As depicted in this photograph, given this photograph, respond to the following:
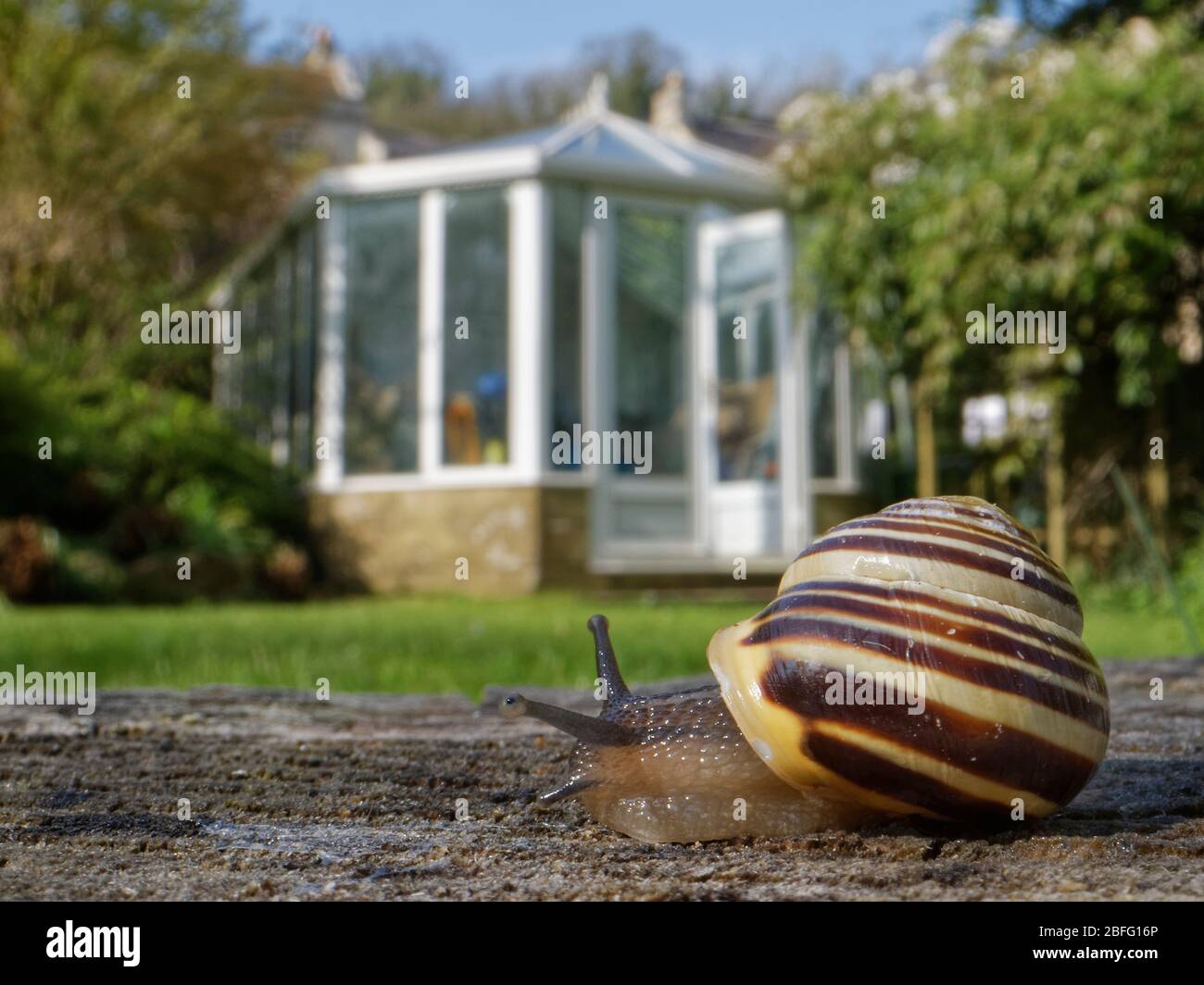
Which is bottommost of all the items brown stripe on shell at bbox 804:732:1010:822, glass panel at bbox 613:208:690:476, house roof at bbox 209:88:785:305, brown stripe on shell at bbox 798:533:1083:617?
brown stripe on shell at bbox 804:732:1010:822

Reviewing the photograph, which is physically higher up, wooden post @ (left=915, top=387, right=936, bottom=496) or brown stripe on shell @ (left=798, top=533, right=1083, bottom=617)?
wooden post @ (left=915, top=387, right=936, bottom=496)

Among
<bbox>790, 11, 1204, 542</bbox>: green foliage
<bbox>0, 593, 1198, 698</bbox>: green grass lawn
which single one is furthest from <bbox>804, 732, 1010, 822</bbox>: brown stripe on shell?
<bbox>790, 11, 1204, 542</bbox>: green foliage

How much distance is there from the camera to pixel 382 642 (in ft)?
19.8

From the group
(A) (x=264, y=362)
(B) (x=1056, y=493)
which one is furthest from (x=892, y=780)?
(A) (x=264, y=362)

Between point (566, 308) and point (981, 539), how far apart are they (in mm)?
9343

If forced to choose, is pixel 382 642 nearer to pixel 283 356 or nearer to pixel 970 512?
pixel 970 512

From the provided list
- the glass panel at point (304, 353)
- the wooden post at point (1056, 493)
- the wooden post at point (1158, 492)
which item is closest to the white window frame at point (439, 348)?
the glass panel at point (304, 353)

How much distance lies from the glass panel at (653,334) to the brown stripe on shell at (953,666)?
9.30 m

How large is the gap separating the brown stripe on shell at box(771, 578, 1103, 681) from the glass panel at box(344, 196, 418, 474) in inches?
380

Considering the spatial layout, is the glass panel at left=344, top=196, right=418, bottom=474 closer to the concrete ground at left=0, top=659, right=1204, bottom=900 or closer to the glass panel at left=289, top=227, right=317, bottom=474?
the glass panel at left=289, top=227, right=317, bottom=474

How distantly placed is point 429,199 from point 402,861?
10182 mm

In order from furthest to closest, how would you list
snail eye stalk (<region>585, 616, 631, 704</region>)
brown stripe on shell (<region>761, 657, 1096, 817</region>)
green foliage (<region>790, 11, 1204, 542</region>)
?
green foliage (<region>790, 11, 1204, 542</region>), snail eye stalk (<region>585, 616, 631, 704</region>), brown stripe on shell (<region>761, 657, 1096, 817</region>)

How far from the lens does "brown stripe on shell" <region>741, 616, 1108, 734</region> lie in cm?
189
